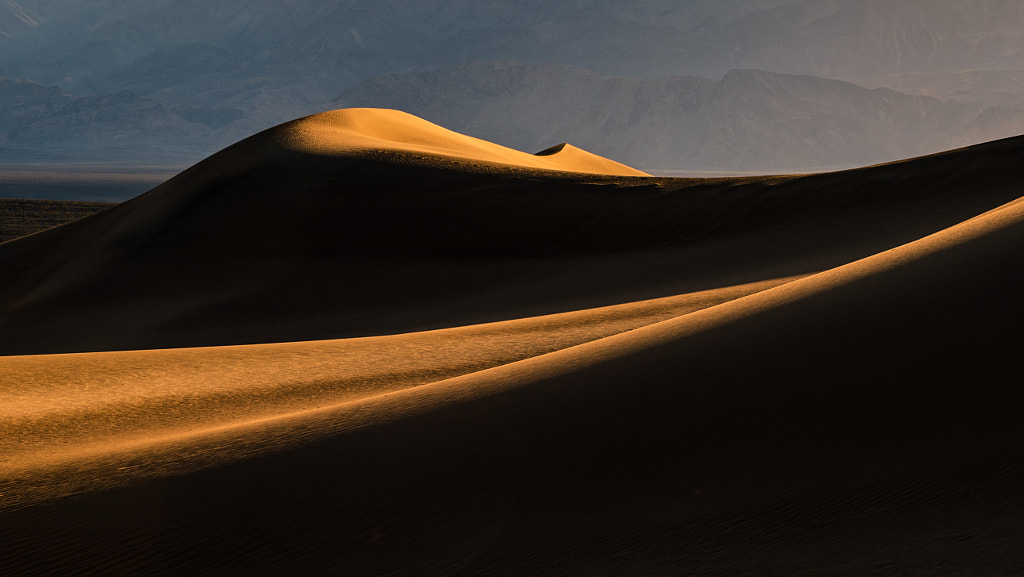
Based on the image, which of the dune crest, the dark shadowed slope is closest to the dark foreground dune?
the dark shadowed slope

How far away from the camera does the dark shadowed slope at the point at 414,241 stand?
18.1 m

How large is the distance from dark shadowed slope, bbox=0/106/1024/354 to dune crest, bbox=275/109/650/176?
15.5 inches

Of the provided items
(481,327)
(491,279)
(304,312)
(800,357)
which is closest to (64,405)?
(481,327)

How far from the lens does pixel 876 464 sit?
500 centimetres

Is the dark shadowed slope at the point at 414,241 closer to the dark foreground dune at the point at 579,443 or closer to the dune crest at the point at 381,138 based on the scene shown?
the dune crest at the point at 381,138

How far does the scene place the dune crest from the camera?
29.2 m

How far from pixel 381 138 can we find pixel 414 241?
11.7 meters

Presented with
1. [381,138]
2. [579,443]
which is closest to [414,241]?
[381,138]

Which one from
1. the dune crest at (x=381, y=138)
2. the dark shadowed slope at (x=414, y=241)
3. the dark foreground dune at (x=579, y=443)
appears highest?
the dune crest at (x=381, y=138)

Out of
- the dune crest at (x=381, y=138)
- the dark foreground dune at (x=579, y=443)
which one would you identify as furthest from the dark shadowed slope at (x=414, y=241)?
the dark foreground dune at (x=579, y=443)

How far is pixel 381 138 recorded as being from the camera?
33.8 meters

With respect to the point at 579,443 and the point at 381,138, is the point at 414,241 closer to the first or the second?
the point at 381,138

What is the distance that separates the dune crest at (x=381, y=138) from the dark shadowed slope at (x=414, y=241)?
1.29ft

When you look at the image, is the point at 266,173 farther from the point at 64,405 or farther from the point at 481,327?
the point at 64,405
